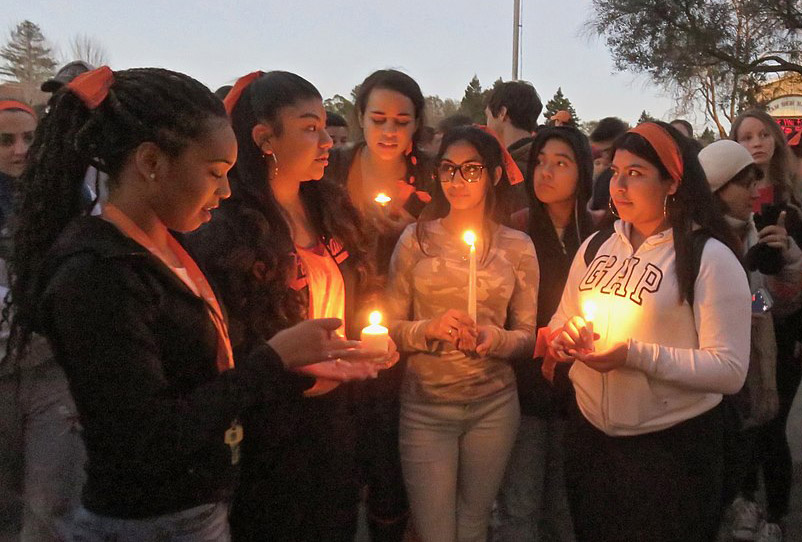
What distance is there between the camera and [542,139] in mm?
3496

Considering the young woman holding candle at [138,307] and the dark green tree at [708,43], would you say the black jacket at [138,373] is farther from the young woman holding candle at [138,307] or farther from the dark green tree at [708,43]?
the dark green tree at [708,43]

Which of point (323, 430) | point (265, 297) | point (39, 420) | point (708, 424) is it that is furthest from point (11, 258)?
point (708, 424)

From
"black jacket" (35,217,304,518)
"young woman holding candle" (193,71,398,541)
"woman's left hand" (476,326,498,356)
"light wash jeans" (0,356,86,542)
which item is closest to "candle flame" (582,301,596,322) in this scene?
"woman's left hand" (476,326,498,356)

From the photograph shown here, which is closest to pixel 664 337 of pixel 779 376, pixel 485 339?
pixel 485 339

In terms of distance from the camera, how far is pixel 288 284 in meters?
2.33

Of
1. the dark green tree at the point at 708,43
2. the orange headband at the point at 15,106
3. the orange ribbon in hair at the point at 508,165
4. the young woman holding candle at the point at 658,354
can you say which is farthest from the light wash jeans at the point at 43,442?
the dark green tree at the point at 708,43

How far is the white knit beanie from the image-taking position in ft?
11.1

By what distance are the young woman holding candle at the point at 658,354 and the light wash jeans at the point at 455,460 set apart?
0.40m

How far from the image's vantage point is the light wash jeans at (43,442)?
2.88m

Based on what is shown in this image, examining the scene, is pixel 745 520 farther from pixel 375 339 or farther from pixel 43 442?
pixel 43 442

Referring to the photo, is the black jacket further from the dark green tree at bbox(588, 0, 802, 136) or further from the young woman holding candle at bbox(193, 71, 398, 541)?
the dark green tree at bbox(588, 0, 802, 136)

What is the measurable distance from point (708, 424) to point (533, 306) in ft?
2.92

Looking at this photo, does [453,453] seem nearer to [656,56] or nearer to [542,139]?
[542,139]

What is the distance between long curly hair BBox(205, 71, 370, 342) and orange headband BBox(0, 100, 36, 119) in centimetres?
184
